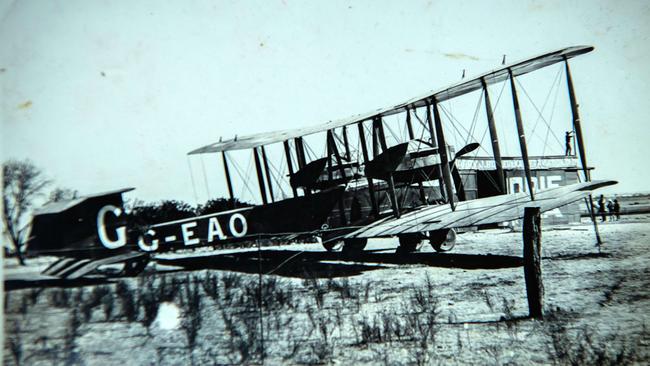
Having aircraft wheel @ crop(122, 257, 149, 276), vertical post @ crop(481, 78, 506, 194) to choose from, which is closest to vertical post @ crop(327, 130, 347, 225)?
vertical post @ crop(481, 78, 506, 194)

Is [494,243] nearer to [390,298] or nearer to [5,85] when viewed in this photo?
[390,298]

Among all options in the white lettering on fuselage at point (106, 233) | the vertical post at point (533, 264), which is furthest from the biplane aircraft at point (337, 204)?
the vertical post at point (533, 264)

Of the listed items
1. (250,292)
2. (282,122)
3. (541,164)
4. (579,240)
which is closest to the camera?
(250,292)

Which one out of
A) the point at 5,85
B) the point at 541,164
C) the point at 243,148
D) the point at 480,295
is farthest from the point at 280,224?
the point at 541,164

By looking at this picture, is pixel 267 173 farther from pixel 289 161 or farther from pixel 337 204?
pixel 337 204

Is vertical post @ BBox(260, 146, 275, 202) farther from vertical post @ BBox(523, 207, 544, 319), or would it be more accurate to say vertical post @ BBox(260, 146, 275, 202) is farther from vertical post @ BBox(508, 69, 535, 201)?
vertical post @ BBox(523, 207, 544, 319)

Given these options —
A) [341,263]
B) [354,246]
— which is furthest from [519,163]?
[341,263]

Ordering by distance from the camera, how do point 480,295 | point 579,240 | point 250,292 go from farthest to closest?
1. point 579,240
2. point 250,292
3. point 480,295
